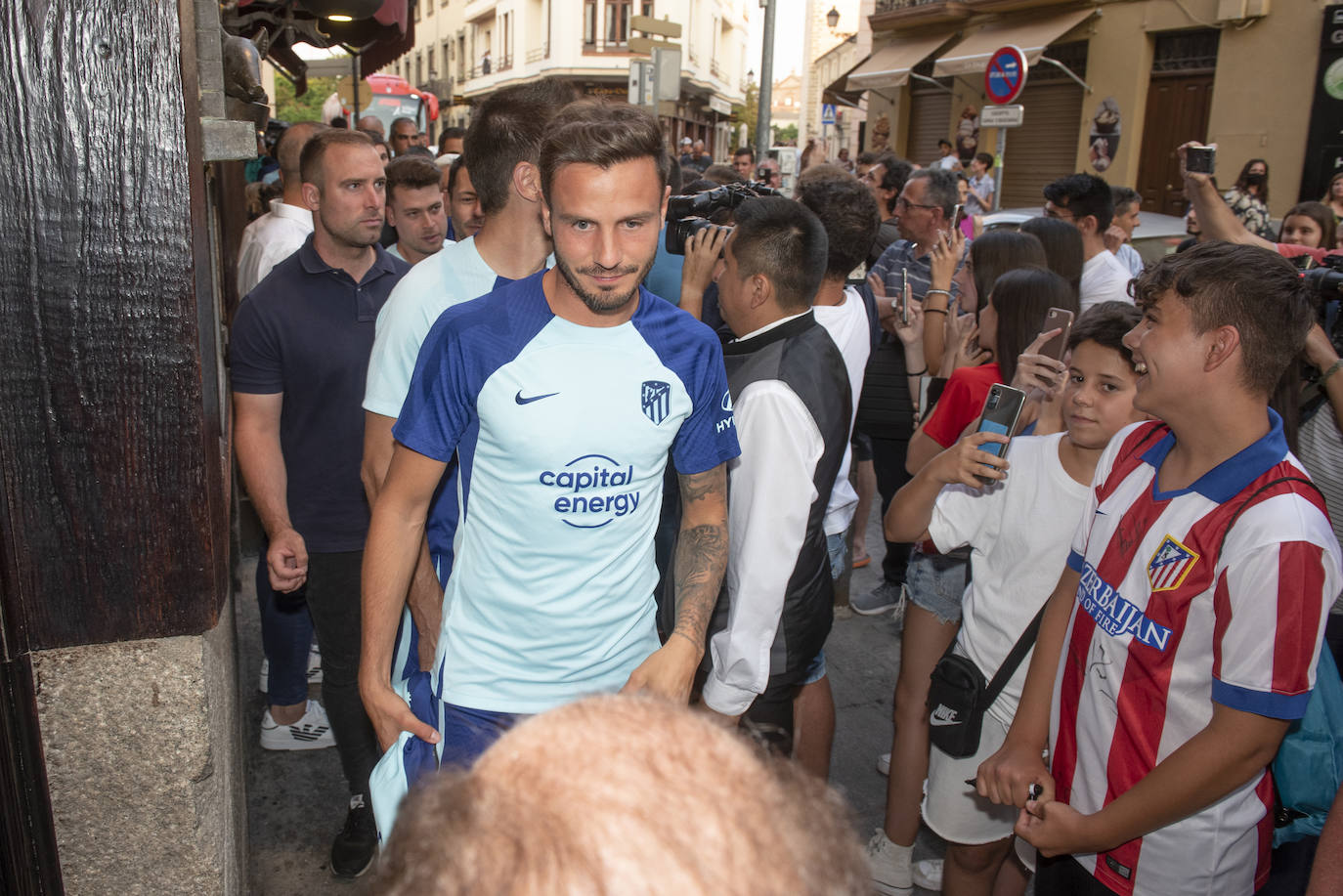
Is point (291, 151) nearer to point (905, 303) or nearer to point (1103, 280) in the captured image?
point (905, 303)

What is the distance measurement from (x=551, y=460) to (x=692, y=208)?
1772mm

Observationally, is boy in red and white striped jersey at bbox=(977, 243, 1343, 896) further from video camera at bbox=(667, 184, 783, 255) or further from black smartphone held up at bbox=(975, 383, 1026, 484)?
video camera at bbox=(667, 184, 783, 255)

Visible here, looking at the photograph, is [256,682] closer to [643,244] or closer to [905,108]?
[643,244]

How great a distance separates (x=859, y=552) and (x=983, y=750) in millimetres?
3234

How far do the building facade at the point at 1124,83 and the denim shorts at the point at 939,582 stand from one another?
9132 mm

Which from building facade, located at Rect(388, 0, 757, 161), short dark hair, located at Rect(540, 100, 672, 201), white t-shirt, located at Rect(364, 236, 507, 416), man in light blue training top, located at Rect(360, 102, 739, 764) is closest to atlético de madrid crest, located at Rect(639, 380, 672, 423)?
man in light blue training top, located at Rect(360, 102, 739, 764)

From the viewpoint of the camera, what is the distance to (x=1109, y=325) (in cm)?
255

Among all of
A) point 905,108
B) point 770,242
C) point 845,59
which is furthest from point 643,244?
point 845,59

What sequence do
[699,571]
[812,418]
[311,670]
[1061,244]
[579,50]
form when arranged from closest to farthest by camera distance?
[699,571] < [812,418] < [311,670] < [1061,244] < [579,50]

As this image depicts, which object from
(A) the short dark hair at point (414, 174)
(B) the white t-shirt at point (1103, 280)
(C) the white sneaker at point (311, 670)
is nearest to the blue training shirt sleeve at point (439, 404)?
(C) the white sneaker at point (311, 670)

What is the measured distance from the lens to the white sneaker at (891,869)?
3.11 meters

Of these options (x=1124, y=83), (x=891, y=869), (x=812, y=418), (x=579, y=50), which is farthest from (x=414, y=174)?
(x=579, y=50)

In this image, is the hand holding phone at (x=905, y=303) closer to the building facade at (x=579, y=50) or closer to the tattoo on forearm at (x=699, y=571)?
the tattoo on forearm at (x=699, y=571)

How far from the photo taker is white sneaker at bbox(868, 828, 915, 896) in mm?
3113
